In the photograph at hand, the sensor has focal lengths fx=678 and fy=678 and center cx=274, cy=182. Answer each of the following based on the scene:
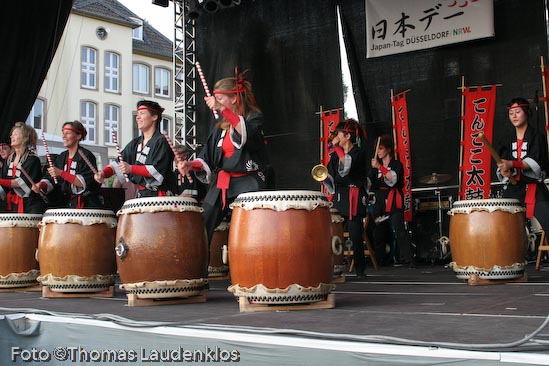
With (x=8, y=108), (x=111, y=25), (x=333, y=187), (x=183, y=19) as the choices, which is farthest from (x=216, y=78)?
(x=111, y=25)

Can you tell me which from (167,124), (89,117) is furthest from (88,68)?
(167,124)

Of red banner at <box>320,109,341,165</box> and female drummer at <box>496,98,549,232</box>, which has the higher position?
red banner at <box>320,109,341,165</box>

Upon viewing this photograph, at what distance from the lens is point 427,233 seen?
321 inches

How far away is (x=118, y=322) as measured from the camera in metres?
2.55

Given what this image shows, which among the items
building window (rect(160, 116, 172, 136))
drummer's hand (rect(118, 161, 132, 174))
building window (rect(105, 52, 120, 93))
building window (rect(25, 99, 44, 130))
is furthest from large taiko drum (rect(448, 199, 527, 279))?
building window (rect(160, 116, 172, 136))

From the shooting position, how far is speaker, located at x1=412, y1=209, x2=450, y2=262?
8.02m

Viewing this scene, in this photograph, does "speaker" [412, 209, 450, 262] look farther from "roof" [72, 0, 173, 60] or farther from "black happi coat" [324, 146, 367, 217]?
"roof" [72, 0, 173, 60]

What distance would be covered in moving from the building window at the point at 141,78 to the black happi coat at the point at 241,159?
25.7 m

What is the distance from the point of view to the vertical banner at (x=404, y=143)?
7.97m

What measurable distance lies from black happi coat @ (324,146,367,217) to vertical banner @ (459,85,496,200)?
2.38m

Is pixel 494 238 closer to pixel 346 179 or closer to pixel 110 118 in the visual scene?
pixel 346 179

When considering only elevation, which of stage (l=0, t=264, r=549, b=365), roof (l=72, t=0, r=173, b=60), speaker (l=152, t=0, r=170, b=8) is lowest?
stage (l=0, t=264, r=549, b=365)

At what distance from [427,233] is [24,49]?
5.00 meters

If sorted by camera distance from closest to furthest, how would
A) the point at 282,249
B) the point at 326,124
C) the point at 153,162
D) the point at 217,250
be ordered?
the point at 282,249 → the point at 153,162 → the point at 217,250 → the point at 326,124
